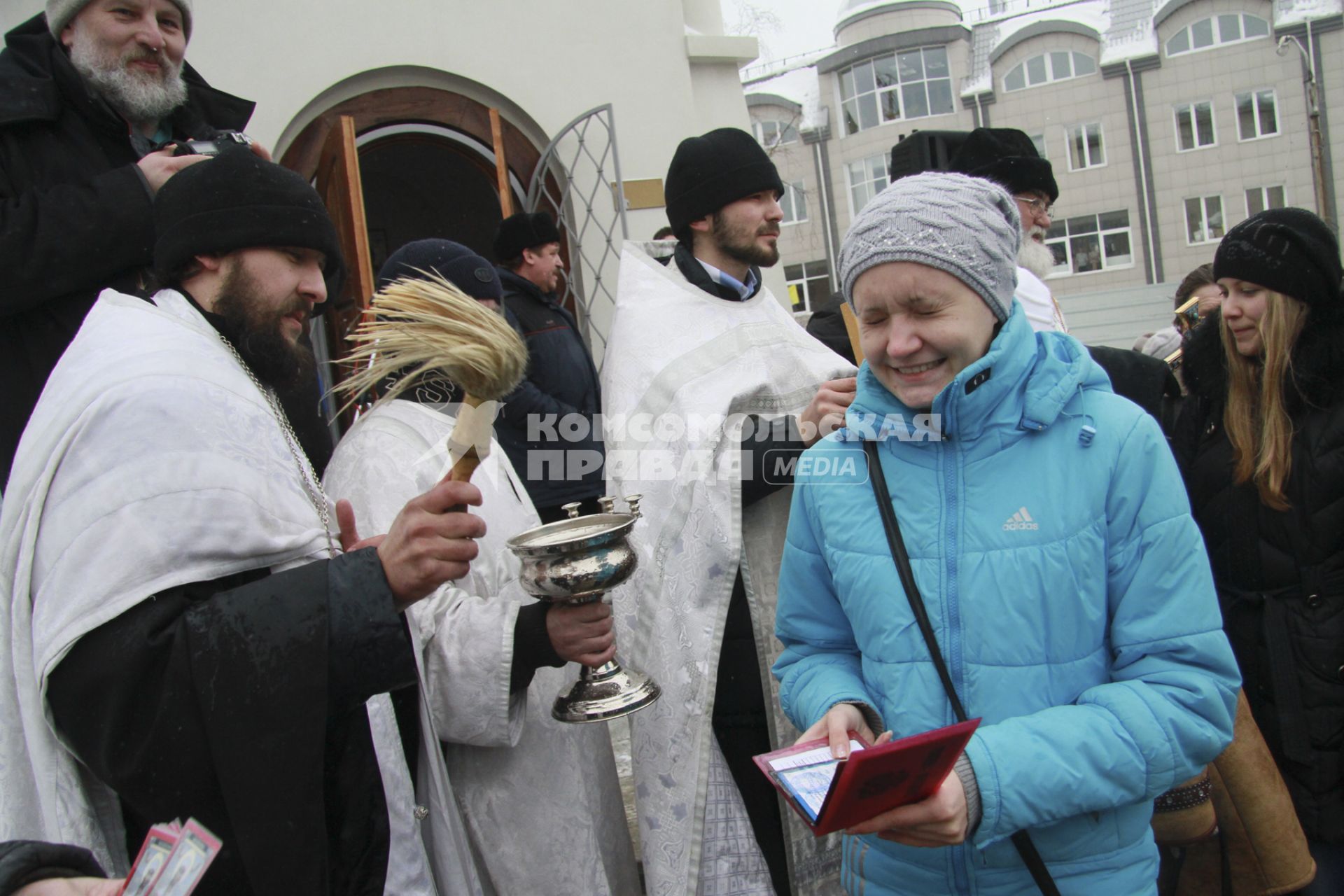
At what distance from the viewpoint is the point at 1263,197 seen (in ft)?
80.3

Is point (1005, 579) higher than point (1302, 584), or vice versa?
point (1005, 579)

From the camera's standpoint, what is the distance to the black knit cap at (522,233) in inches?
204

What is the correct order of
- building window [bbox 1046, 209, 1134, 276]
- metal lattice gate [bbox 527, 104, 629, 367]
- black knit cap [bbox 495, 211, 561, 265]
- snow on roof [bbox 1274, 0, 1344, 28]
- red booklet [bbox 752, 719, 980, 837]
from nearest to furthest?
red booklet [bbox 752, 719, 980, 837] < black knit cap [bbox 495, 211, 561, 265] < metal lattice gate [bbox 527, 104, 629, 367] < snow on roof [bbox 1274, 0, 1344, 28] < building window [bbox 1046, 209, 1134, 276]

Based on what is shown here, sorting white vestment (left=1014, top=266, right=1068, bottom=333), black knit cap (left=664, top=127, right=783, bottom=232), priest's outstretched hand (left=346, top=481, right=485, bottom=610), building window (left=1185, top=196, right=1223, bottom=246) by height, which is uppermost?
building window (left=1185, top=196, right=1223, bottom=246)

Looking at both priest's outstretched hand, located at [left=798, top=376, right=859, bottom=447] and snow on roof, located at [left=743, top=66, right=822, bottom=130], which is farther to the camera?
snow on roof, located at [left=743, top=66, right=822, bottom=130]

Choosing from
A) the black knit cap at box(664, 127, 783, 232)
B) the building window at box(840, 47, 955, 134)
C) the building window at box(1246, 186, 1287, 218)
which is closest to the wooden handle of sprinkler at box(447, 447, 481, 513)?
the black knit cap at box(664, 127, 783, 232)

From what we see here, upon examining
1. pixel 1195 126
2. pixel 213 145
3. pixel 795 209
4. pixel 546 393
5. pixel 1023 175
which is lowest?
pixel 546 393

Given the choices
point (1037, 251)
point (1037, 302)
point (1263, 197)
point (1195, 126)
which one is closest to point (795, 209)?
point (1195, 126)

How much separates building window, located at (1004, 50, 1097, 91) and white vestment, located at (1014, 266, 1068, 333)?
85.7ft

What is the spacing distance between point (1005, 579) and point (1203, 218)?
2712 cm

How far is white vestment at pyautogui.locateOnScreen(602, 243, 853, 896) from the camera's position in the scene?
2457 mm

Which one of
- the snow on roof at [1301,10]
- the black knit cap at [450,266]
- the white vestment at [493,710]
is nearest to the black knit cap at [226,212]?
the white vestment at [493,710]

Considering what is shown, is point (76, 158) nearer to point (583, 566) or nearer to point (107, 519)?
point (107, 519)

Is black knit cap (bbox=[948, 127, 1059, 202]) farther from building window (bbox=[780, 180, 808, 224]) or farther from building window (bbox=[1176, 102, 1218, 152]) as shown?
building window (bbox=[780, 180, 808, 224])
